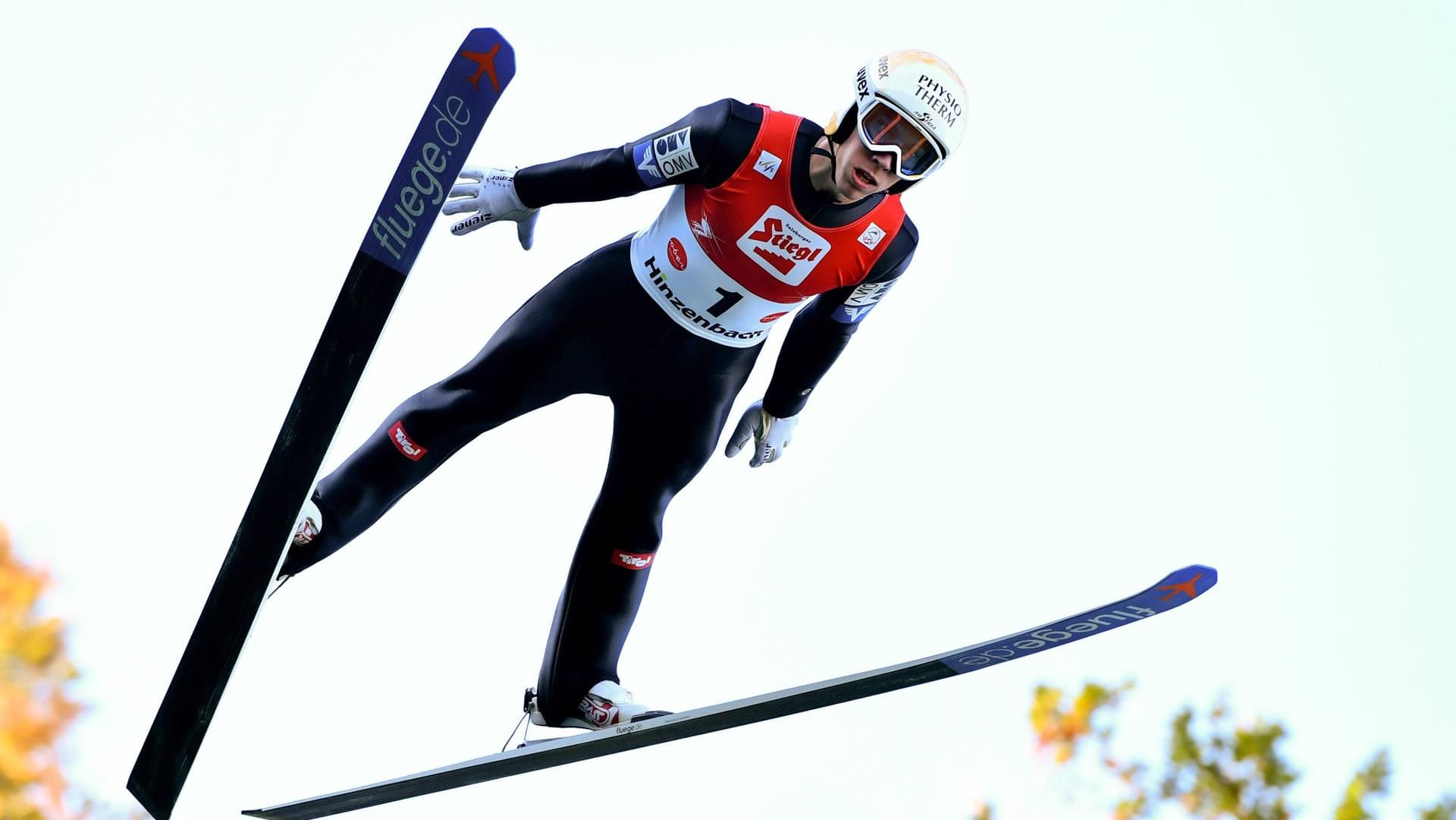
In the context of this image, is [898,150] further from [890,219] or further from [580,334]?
[580,334]

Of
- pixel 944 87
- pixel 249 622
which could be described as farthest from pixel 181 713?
pixel 944 87

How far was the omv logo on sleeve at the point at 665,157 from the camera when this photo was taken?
10.4 ft

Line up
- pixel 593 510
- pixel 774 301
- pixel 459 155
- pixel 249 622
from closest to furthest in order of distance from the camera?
pixel 459 155 → pixel 249 622 → pixel 774 301 → pixel 593 510

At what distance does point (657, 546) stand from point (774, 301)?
0.84 meters

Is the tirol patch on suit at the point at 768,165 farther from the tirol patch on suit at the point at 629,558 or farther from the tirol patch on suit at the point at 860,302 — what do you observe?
the tirol patch on suit at the point at 629,558

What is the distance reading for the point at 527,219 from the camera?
11.3 feet

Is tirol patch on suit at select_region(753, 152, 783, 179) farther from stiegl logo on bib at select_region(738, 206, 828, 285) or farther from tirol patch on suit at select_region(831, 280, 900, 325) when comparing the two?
tirol patch on suit at select_region(831, 280, 900, 325)

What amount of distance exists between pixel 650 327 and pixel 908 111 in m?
0.92

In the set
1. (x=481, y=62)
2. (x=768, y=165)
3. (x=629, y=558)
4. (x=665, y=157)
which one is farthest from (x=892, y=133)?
(x=629, y=558)

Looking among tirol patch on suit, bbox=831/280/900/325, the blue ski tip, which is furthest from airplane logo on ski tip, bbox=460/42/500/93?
the blue ski tip

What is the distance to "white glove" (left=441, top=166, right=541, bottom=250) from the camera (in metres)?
3.39

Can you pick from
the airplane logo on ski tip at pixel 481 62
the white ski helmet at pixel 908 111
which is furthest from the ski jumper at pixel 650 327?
the airplane logo on ski tip at pixel 481 62

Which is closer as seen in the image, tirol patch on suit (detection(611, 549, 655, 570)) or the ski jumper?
the ski jumper

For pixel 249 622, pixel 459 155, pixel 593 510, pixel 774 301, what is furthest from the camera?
pixel 593 510
